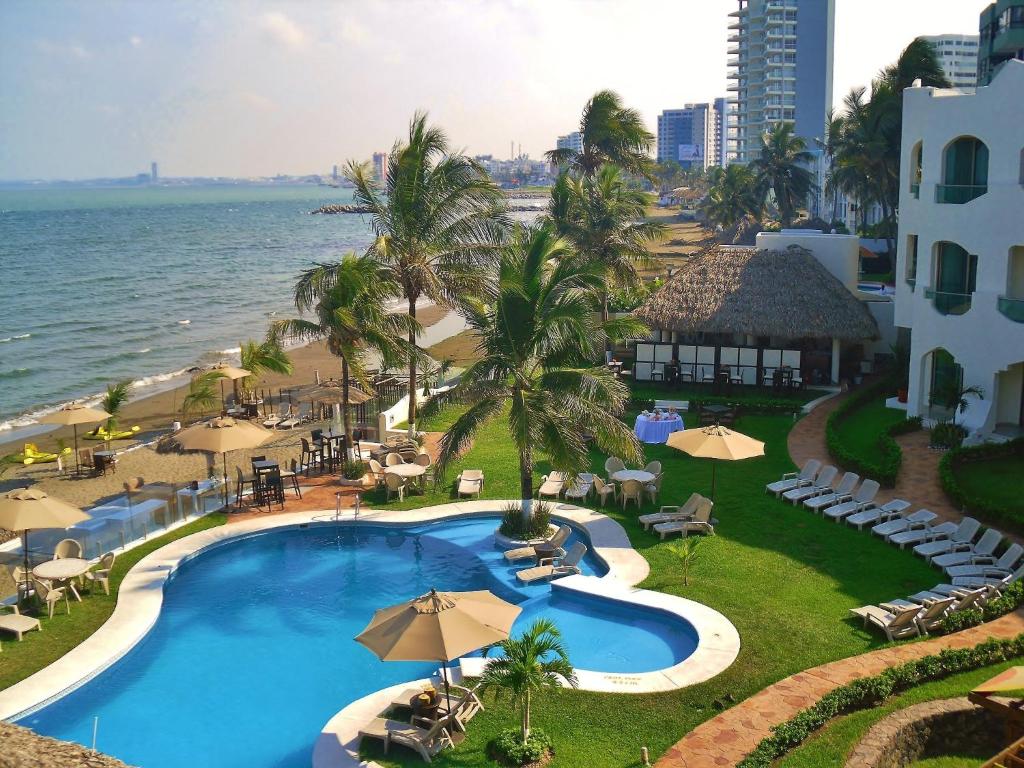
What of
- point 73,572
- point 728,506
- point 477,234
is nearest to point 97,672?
point 73,572

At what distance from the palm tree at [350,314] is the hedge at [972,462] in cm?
1195

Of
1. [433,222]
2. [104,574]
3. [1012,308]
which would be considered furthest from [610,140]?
[104,574]

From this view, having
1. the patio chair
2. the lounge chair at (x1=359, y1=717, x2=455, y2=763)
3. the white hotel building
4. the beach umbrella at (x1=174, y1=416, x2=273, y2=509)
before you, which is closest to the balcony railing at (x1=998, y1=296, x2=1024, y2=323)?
the white hotel building

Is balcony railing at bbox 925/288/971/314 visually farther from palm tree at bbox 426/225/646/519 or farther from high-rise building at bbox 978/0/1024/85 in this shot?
high-rise building at bbox 978/0/1024/85

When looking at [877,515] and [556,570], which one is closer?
[556,570]

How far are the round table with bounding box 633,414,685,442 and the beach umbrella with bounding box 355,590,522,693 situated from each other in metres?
12.4

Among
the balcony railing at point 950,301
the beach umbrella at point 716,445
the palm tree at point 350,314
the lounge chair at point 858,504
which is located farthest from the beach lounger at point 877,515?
the palm tree at point 350,314

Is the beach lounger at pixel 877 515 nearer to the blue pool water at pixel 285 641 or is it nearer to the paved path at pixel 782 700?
the paved path at pixel 782 700

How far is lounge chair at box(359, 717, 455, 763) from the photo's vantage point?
11305 mm

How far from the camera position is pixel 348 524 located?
779 inches

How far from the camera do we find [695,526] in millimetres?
18297

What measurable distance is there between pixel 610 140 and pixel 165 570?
30.6 m

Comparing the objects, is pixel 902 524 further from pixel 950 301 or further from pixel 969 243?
pixel 969 243

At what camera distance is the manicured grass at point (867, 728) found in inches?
418
